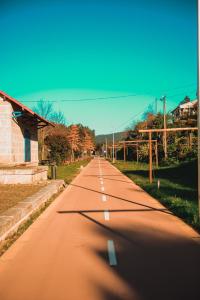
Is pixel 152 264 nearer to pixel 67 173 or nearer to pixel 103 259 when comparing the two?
pixel 103 259

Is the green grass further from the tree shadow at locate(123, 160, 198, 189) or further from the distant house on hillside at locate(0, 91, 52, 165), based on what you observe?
the tree shadow at locate(123, 160, 198, 189)

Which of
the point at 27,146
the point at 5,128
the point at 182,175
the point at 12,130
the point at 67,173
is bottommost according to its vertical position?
the point at 67,173

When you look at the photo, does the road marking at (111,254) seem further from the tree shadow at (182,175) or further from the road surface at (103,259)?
the tree shadow at (182,175)

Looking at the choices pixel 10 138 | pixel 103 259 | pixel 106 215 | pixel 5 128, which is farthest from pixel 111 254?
pixel 5 128

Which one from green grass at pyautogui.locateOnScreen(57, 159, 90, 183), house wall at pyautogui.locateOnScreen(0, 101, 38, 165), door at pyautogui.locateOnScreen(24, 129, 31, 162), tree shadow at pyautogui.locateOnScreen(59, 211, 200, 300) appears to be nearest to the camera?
tree shadow at pyautogui.locateOnScreen(59, 211, 200, 300)

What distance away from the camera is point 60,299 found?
→ 3.99 metres

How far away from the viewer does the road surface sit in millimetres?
4203

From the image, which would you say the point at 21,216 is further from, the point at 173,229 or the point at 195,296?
the point at 195,296

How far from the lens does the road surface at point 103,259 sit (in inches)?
165

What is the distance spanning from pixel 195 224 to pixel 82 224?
2.92 m

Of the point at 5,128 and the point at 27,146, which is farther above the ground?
the point at 5,128

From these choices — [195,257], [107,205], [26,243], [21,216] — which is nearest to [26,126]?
[107,205]

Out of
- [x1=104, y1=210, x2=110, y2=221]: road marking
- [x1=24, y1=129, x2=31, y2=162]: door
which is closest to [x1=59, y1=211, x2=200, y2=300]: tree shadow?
[x1=104, y1=210, x2=110, y2=221]: road marking

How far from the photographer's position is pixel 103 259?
5.48 meters
